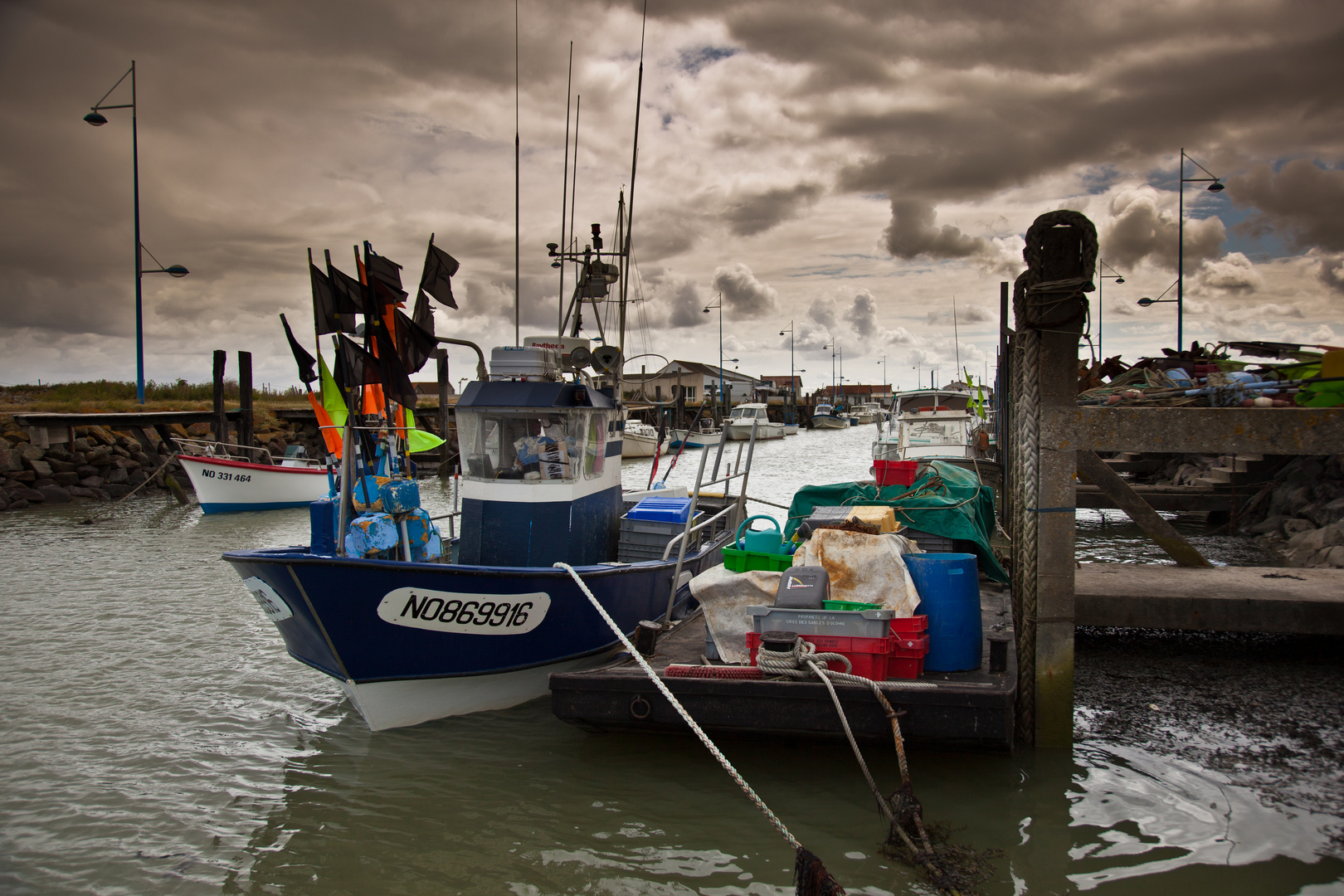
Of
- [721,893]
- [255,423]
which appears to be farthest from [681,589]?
[255,423]

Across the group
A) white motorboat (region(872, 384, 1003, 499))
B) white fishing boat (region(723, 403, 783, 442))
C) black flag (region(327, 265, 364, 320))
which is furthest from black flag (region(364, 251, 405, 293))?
white fishing boat (region(723, 403, 783, 442))

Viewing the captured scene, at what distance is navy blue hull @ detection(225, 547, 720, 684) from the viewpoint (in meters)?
5.32

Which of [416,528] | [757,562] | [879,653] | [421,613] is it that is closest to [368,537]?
[416,528]

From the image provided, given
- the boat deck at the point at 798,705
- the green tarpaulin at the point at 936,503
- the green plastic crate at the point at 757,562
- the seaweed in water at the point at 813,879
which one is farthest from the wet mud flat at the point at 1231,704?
the seaweed in water at the point at 813,879

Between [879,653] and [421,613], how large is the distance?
10.6ft

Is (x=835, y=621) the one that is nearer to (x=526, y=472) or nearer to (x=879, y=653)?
(x=879, y=653)

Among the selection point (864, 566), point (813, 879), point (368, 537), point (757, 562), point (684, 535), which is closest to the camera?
point (813, 879)

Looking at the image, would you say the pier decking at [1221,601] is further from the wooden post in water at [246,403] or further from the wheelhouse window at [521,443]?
the wooden post in water at [246,403]

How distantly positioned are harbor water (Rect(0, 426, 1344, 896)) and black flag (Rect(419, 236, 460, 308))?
3.81 m

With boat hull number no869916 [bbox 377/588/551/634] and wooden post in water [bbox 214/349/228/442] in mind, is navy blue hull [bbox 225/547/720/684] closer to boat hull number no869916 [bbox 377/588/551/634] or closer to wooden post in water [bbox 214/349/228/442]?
boat hull number no869916 [bbox 377/588/551/634]

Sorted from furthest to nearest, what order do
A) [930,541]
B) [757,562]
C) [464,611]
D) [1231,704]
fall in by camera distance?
[930,541]
[1231,704]
[464,611]
[757,562]

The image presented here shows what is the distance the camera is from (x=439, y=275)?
7.25 meters

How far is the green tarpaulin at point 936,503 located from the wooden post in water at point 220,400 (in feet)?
68.5

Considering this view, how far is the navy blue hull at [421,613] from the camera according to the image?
5320 millimetres
